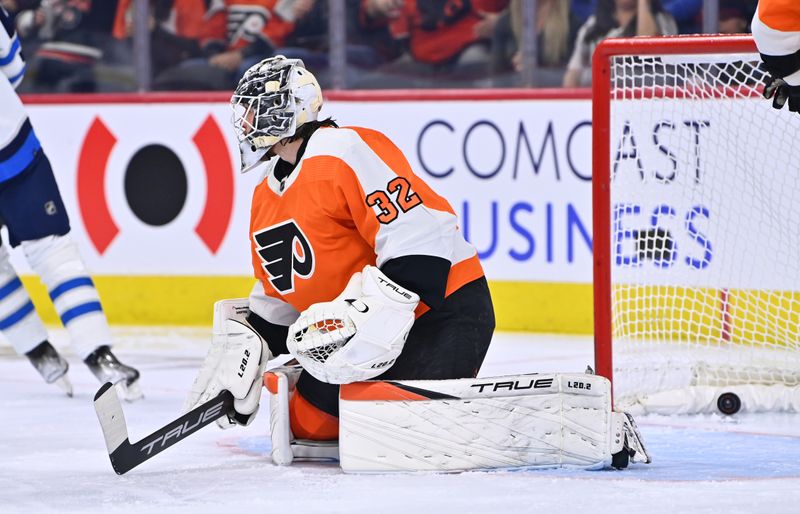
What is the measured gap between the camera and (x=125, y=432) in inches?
128

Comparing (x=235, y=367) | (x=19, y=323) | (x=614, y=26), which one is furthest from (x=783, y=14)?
(x=614, y=26)

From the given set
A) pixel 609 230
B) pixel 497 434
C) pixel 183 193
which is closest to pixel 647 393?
pixel 609 230

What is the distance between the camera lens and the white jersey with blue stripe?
4375mm

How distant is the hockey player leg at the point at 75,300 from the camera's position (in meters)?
4.45

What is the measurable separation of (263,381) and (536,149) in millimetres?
2622

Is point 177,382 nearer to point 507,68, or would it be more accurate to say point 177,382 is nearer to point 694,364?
point 694,364

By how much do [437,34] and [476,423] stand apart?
10.7 feet

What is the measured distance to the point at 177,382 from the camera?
15.8 ft

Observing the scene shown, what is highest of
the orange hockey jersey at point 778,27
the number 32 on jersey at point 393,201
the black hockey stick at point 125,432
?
the orange hockey jersey at point 778,27

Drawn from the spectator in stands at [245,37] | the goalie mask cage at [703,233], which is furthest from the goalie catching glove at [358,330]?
the spectator in stands at [245,37]

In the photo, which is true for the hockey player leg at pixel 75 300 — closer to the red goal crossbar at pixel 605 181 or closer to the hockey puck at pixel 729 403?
the red goal crossbar at pixel 605 181

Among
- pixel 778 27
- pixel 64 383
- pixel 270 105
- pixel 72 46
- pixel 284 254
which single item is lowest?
pixel 64 383

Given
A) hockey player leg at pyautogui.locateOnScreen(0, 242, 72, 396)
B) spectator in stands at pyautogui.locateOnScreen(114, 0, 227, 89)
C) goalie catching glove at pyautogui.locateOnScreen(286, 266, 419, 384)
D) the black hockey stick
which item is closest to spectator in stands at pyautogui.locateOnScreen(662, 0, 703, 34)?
spectator in stands at pyautogui.locateOnScreen(114, 0, 227, 89)

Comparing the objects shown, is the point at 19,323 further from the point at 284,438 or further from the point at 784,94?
the point at 784,94
